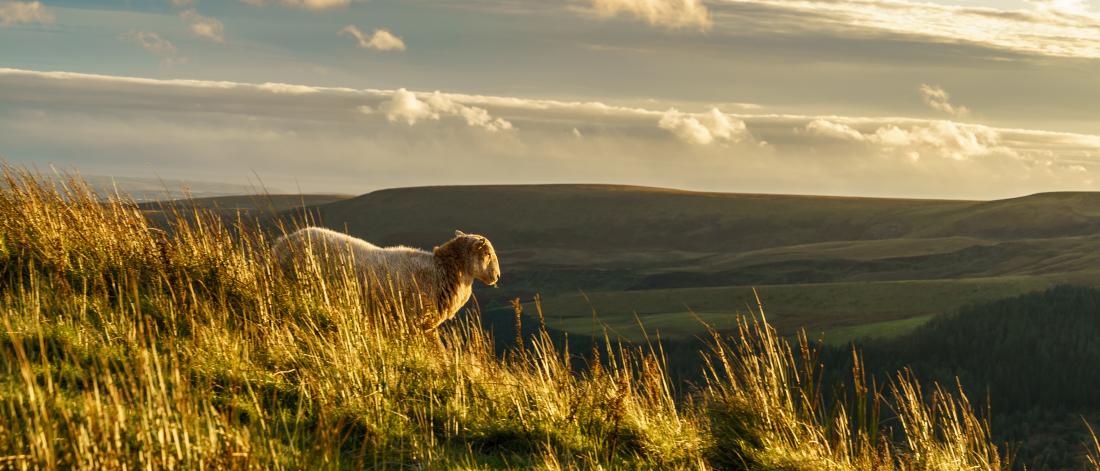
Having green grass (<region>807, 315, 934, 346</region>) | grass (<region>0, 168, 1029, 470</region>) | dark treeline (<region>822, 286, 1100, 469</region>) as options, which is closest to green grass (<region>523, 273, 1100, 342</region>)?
green grass (<region>807, 315, 934, 346</region>)

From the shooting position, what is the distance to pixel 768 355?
24.9 feet

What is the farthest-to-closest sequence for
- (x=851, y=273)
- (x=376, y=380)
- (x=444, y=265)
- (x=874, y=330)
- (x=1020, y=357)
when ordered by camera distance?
(x=851, y=273) → (x=874, y=330) → (x=1020, y=357) → (x=444, y=265) → (x=376, y=380)

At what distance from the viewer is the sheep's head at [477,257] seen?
42.4 ft

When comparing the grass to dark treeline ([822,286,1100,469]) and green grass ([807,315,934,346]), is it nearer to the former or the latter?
dark treeline ([822,286,1100,469])

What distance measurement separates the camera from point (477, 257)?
1294 centimetres

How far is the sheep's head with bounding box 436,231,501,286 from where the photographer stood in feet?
42.4

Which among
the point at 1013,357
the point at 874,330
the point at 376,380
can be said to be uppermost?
the point at 376,380

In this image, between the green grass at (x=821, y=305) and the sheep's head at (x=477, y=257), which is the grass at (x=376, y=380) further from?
the green grass at (x=821, y=305)

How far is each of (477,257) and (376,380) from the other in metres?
6.25

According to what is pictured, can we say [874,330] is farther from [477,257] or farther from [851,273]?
[477,257]

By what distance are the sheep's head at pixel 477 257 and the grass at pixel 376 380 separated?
3.88 meters

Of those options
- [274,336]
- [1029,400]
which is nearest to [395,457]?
[274,336]

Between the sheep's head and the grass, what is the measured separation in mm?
3879

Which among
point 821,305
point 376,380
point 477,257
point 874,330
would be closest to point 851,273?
point 821,305
